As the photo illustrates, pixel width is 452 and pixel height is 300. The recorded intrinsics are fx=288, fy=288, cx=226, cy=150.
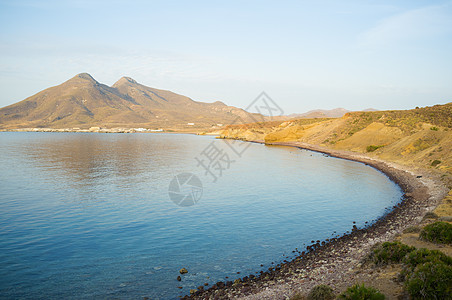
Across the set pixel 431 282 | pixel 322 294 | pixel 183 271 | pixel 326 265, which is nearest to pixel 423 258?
pixel 431 282

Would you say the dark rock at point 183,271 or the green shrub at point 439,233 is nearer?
the green shrub at point 439,233

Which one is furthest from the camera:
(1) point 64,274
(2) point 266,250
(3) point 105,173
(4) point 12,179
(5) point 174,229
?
(3) point 105,173

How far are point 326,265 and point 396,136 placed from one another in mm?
67417

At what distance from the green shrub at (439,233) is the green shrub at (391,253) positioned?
273 cm

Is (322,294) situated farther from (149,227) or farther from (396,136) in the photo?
(396,136)

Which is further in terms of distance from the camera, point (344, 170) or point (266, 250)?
point (344, 170)

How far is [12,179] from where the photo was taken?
36.3 metres

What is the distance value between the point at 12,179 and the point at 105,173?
1120cm

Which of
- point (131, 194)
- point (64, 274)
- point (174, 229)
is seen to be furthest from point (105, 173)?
point (64, 274)

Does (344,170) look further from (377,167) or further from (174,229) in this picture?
(174,229)

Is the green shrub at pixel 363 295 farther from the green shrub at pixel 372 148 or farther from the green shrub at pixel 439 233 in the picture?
the green shrub at pixel 372 148

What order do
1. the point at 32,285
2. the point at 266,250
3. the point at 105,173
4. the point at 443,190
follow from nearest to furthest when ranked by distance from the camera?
the point at 32,285, the point at 266,250, the point at 443,190, the point at 105,173

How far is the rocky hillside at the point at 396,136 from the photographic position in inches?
1756

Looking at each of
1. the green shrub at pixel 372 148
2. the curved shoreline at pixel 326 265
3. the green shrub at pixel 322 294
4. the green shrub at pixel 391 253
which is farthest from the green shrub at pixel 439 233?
the green shrub at pixel 372 148
